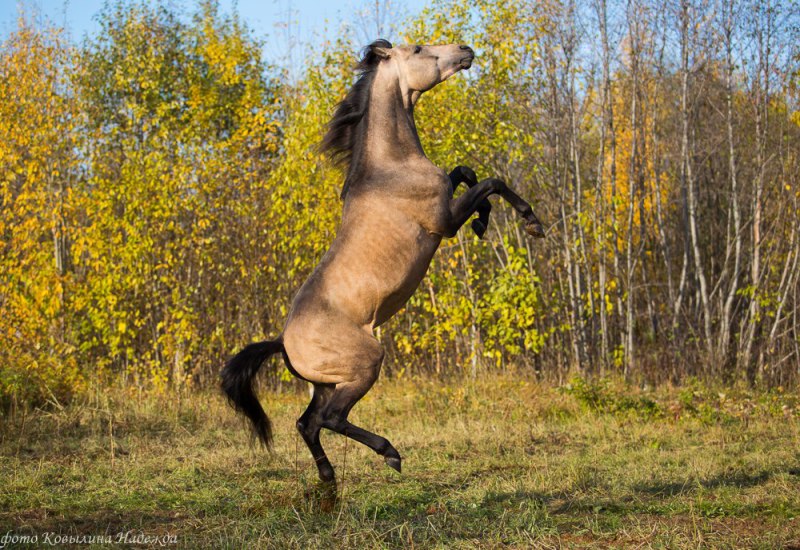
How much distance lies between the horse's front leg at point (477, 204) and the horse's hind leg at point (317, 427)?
1.10 m

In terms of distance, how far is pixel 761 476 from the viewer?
17.7ft

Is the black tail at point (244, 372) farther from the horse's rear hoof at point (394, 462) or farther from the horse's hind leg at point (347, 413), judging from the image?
the horse's rear hoof at point (394, 462)

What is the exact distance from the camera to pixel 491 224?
1157cm

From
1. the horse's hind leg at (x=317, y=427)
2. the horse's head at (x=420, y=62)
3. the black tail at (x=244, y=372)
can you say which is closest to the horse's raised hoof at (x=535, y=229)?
the horse's head at (x=420, y=62)

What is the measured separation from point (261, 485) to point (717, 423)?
14.8 ft

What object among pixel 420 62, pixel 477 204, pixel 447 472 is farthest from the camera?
pixel 447 472

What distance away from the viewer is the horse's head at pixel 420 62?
4.82 m

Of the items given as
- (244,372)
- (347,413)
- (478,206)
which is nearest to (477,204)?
(478,206)

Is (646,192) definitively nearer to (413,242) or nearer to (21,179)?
(413,242)

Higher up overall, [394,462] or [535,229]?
[535,229]

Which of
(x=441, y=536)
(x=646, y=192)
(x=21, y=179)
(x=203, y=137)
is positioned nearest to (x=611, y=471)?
(x=441, y=536)

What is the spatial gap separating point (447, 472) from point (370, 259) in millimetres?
2013

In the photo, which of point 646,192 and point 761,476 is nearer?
point 761,476

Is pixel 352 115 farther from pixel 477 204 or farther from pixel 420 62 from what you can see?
pixel 477 204
